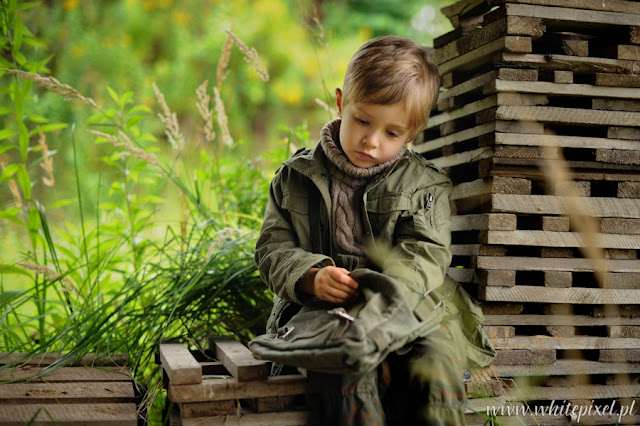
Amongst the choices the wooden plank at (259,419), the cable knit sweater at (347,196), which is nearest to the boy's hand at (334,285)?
the cable knit sweater at (347,196)

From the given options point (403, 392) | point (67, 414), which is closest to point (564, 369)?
point (403, 392)

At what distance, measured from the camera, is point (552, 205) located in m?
2.29

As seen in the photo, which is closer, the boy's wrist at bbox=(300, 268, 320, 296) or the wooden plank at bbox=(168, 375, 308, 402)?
the wooden plank at bbox=(168, 375, 308, 402)

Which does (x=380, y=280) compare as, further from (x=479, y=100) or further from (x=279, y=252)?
(x=479, y=100)

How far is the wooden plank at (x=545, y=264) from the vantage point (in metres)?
2.26

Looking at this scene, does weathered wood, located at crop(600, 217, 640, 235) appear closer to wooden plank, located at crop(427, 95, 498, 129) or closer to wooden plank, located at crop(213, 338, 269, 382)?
wooden plank, located at crop(427, 95, 498, 129)

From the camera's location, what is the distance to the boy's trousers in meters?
1.75

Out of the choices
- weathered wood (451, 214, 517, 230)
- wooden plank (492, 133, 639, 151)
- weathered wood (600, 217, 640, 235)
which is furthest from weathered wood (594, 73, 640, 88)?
weathered wood (451, 214, 517, 230)

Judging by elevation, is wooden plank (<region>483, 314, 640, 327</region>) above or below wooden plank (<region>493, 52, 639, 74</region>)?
below

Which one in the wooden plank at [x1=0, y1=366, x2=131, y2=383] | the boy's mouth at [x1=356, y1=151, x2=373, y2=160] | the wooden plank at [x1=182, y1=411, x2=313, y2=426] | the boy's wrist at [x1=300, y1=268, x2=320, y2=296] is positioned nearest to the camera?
the wooden plank at [x1=182, y1=411, x2=313, y2=426]

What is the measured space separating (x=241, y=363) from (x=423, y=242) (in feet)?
2.36

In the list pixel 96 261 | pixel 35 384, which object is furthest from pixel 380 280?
pixel 96 261

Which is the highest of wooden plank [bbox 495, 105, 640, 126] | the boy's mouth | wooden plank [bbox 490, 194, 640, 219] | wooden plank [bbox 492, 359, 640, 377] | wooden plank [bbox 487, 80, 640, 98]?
wooden plank [bbox 487, 80, 640, 98]

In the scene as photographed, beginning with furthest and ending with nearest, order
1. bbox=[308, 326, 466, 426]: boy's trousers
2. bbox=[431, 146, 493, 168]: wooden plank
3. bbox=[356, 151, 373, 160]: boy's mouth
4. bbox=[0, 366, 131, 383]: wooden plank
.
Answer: bbox=[431, 146, 493, 168]: wooden plank → bbox=[0, 366, 131, 383]: wooden plank → bbox=[356, 151, 373, 160]: boy's mouth → bbox=[308, 326, 466, 426]: boy's trousers
